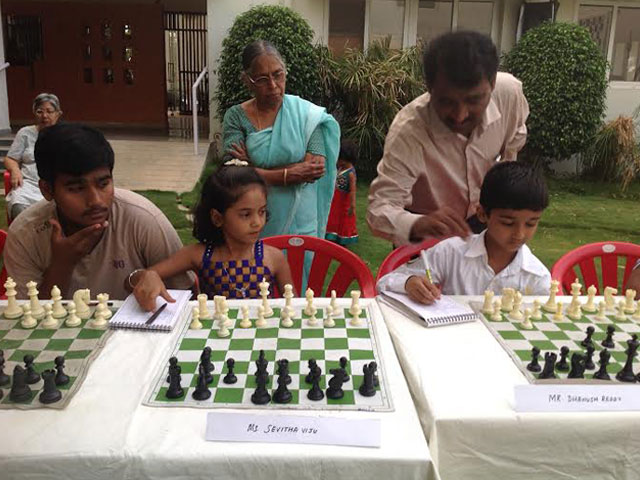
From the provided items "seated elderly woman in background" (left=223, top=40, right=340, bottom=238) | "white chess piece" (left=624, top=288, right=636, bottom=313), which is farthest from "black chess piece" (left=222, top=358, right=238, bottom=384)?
"seated elderly woman in background" (left=223, top=40, right=340, bottom=238)

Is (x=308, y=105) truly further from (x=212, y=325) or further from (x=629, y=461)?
(x=629, y=461)

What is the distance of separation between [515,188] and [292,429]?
3.95 ft

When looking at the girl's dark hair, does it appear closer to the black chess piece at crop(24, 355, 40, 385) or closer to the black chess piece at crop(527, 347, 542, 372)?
the black chess piece at crop(24, 355, 40, 385)

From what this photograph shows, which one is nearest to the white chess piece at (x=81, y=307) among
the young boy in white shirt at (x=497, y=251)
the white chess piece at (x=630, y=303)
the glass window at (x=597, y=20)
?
the young boy in white shirt at (x=497, y=251)

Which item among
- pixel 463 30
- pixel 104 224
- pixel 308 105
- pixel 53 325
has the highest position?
pixel 463 30

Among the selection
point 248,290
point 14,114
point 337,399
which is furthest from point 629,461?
point 14,114

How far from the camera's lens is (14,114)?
10.7 meters

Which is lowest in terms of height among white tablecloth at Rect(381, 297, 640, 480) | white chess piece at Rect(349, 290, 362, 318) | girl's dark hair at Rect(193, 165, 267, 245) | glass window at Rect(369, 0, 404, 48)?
white tablecloth at Rect(381, 297, 640, 480)

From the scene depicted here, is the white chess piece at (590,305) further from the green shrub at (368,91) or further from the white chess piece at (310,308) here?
the green shrub at (368,91)

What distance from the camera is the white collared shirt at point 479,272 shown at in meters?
2.14

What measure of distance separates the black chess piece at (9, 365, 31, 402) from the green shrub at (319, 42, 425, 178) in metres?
4.70

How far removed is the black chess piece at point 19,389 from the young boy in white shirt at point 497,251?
3.69ft

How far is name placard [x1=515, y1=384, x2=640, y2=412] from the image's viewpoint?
127 centimetres

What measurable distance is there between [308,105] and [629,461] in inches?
81.8
